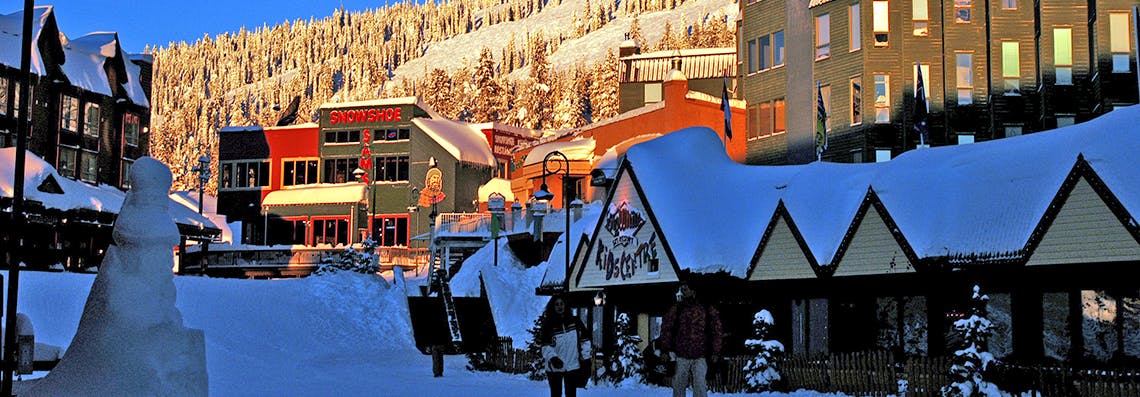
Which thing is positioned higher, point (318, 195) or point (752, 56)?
point (752, 56)

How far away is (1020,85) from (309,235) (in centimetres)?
4802

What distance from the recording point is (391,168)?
261 feet

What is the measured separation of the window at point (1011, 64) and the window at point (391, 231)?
4236 centimetres

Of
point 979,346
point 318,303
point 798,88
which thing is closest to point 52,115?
point 318,303

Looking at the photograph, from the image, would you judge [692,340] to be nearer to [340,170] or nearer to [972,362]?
[972,362]

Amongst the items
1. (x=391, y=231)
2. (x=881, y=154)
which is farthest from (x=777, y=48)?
(x=391, y=231)

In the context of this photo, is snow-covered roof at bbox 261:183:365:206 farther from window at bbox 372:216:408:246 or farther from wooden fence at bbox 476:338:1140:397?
wooden fence at bbox 476:338:1140:397

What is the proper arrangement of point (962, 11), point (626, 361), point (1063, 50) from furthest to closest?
point (962, 11) → point (1063, 50) → point (626, 361)

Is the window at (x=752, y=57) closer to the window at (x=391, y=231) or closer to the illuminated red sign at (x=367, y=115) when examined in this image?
the window at (x=391, y=231)

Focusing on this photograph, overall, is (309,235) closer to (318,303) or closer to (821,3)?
(318,303)

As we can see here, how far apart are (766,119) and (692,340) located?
1291 inches

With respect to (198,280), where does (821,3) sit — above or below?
above

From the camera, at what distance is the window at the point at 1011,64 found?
4375 centimetres

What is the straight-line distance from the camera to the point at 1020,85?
4362 cm
